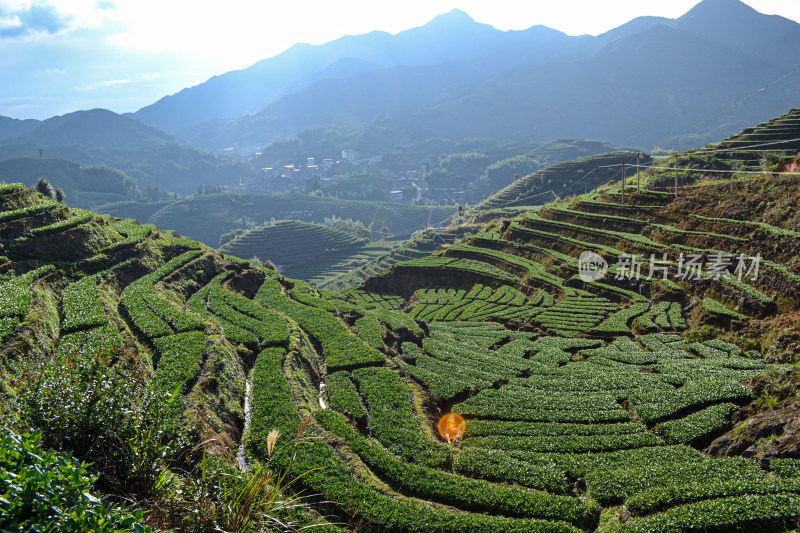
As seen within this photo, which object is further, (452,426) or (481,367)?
(481,367)

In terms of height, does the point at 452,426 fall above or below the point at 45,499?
below

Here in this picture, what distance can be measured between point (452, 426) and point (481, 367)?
7569 mm

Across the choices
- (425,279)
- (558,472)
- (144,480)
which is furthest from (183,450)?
(425,279)

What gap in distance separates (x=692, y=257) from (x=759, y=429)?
29247 millimetres

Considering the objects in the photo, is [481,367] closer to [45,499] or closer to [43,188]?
[45,499]

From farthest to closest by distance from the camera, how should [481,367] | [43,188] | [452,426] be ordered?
[43,188]
[481,367]
[452,426]

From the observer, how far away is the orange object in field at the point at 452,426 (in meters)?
20.8

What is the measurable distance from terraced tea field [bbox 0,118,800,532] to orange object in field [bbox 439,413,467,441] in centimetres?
35

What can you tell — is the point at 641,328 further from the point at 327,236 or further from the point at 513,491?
the point at 327,236

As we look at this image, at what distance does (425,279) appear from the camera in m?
64.4

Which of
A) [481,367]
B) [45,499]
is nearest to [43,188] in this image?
[481,367]

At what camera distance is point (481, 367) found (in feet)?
93.6

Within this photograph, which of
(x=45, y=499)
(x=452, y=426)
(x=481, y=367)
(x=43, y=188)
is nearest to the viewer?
(x=45, y=499)

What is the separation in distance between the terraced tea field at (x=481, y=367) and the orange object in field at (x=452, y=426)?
13.9 inches
